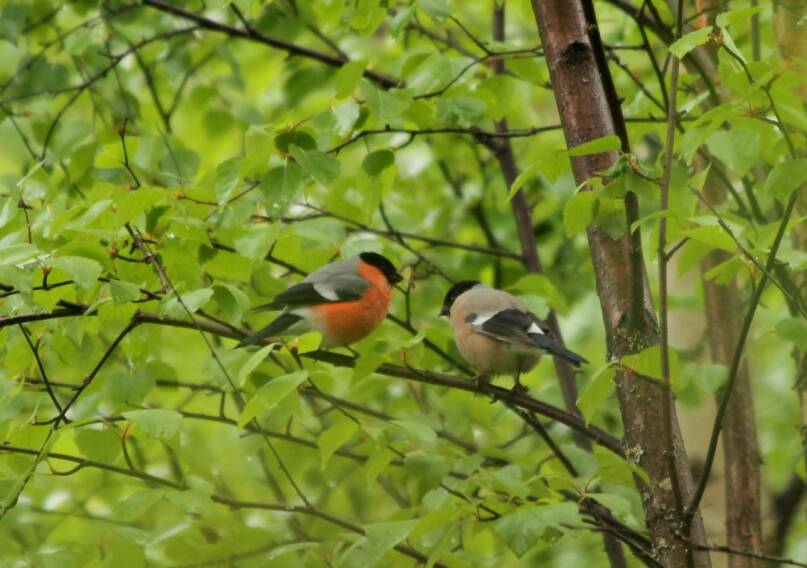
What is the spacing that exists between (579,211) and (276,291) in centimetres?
189

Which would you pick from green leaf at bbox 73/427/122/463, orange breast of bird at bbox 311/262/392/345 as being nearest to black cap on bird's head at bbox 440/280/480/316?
orange breast of bird at bbox 311/262/392/345

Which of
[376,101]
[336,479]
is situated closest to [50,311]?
[376,101]

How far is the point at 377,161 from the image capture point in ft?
11.8

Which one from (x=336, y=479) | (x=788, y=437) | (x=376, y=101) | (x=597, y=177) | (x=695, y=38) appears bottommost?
(x=788, y=437)

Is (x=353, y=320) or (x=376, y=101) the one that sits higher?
(x=376, y=101)

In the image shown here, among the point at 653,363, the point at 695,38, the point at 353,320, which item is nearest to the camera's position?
the point at 695,38

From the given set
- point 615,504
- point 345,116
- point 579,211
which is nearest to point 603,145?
point 579,211

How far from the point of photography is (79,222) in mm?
2789

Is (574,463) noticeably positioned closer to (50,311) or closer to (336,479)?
(336,479)

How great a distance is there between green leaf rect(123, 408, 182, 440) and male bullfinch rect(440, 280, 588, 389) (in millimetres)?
1891

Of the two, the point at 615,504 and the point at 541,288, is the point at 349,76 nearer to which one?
the point at 541,288

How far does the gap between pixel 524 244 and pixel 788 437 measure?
5.88ft

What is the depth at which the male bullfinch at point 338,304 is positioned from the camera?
4257mm

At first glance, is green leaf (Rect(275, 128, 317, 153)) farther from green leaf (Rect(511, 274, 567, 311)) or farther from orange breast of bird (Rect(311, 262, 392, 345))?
orange breast of bird (Rect(311, 262, 392, 345))
